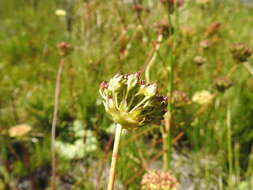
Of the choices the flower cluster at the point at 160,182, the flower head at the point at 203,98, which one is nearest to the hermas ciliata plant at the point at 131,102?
the flower cluster at the point at 160,182

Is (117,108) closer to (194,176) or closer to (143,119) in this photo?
(143,119)

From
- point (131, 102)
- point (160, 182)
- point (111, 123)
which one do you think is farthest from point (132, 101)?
point (111, 123)

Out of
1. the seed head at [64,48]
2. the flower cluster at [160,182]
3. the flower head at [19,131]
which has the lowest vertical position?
the flower cluster at [160,182]

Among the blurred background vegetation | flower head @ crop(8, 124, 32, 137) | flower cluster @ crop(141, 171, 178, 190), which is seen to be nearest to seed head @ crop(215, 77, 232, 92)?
the blurred background vegetation

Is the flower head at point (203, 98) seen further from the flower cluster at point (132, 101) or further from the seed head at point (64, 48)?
the flower cluster at point (132, 101)

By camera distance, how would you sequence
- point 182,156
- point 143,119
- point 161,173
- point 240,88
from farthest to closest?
point 240,88 → point 182,156 → point 161,173 → point 143,119

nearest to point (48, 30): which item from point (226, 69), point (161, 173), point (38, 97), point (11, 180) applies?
point (38, 97)
